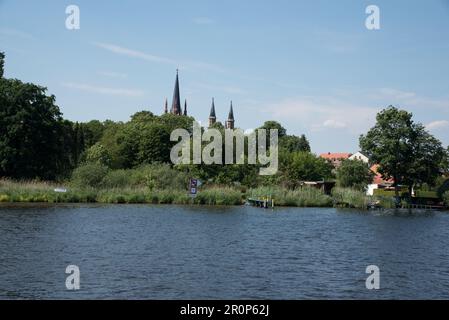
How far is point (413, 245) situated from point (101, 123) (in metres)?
103

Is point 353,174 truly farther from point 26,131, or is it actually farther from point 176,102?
point 176,102

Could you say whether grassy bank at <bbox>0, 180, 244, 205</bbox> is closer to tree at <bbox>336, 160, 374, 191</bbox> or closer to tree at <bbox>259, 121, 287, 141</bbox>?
tree at <bbox>336, 160, 374, 191</bbox>

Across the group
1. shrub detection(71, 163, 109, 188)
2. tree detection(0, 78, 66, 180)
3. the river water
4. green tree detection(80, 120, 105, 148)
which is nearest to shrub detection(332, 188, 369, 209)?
the river water

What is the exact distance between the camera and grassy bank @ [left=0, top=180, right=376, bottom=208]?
5291 centimetres

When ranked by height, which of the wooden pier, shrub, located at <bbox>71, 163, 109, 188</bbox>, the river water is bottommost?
the river water

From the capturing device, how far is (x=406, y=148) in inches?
2884

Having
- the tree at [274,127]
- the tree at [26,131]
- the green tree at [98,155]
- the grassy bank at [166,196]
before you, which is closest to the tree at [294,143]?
the tree at [274,127]

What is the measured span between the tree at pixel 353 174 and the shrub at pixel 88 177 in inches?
1325

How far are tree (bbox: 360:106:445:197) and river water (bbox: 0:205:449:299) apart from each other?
3563 cm

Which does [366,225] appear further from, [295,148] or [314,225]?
[295,148]

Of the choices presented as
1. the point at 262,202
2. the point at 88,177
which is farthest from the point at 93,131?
the point at 262,202

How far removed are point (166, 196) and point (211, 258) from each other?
34.0 metres
